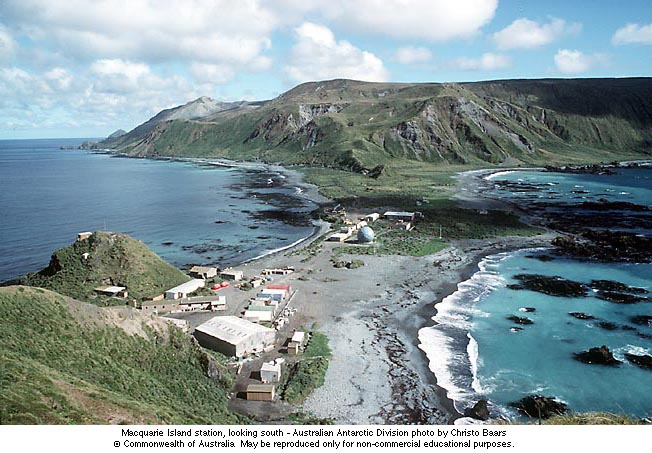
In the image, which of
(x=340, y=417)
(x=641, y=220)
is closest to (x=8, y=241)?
(x=340, y=417)

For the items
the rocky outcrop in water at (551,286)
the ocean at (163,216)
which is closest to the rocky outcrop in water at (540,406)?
the rocky outcrop in water at (551,286)

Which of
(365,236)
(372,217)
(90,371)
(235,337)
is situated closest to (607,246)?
(365,236)

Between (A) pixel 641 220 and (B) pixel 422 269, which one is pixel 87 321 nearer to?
(B) pixel 422 269

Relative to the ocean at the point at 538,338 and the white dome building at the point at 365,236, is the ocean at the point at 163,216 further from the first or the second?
the ocean at the point at 538,338

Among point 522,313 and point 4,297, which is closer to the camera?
point 4,297

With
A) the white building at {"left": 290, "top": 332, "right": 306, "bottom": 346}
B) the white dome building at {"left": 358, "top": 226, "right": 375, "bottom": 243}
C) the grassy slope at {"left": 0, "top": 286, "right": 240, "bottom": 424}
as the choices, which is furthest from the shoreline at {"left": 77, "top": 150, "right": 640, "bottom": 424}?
the white dome building at {"left": 358, "top": 226, "right": 375, "bottom": 243}
